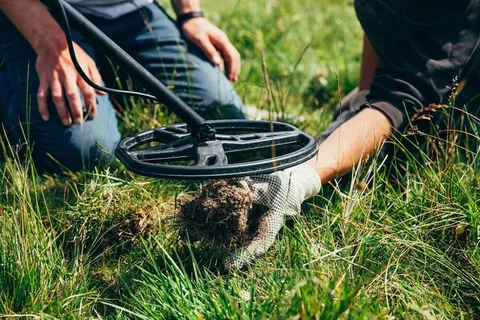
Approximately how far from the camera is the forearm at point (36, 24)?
9.11 feet

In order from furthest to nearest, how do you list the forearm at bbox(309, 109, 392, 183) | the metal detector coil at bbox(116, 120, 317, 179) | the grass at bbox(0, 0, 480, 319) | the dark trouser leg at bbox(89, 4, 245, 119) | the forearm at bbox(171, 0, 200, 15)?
the forearm at bbox(171, 0, 200, 15), the dark trouser leg at bbox(89, 4, 245, 119), the forearm at bbox(309, 109, 392, 183), the metal detector coil at bbox(116, 120, 317, 179), the grass at bbox(0, 0, 480, 319)

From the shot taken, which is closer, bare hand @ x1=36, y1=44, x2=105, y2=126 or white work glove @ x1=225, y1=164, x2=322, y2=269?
white work glove @ x1=225, y1=164, x2=322, y2=269

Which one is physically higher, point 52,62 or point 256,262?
point 52,62

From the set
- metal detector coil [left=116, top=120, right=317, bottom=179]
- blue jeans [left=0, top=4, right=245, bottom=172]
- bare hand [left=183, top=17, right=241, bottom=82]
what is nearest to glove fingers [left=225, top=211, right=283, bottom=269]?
metal detector coil [left=116, top=120, right=317, bottom=179]

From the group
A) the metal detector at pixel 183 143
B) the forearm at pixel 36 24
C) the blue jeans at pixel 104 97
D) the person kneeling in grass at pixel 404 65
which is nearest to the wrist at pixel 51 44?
the forearm at pixel 36 24

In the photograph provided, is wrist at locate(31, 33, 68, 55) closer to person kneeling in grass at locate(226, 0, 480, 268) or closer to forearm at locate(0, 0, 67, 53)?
forearm at locate(0, 0, 67, 53)

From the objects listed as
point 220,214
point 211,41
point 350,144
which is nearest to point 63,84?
point 211,41

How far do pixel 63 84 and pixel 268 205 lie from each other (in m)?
1.05

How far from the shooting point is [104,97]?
3.10 meters

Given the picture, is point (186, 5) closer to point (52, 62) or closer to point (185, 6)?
point (185, 6)

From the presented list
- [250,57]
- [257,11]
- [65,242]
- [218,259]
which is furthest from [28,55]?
[257,11]

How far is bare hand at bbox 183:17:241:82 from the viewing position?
11.0 feet

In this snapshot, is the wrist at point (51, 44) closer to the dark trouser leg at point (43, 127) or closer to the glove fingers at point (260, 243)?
the dark trouser leg at point (43, 127)

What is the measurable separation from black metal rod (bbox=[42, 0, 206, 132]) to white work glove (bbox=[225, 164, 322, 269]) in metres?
0.26
